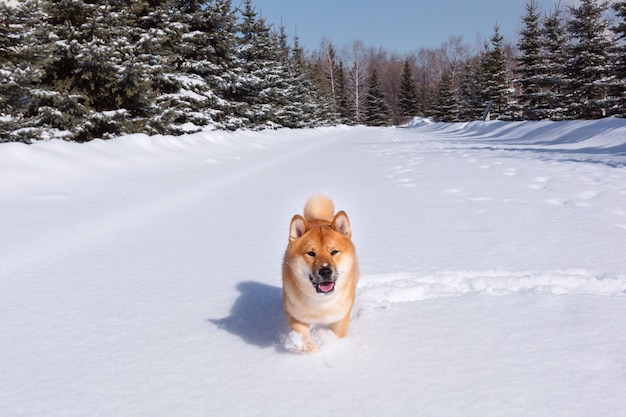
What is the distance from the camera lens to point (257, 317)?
2396 millimetres

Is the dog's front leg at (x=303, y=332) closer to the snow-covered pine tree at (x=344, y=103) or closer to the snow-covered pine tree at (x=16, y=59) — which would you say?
the snow-covered pine tree at (x=16, y=59)

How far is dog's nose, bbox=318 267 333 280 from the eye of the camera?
187 centimetres

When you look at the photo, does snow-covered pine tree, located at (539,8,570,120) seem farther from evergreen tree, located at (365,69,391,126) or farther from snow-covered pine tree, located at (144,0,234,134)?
evergreen tree, located at (365,69,391,126)

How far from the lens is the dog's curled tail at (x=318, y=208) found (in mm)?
2787

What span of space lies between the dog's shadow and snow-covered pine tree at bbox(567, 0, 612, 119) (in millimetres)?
26653

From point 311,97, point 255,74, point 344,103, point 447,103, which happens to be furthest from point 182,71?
point 344,103

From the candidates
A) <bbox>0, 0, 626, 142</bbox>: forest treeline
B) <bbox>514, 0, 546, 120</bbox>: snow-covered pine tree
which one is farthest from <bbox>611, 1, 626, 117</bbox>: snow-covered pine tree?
<bbox>514, 0, 546, 120</bbox>: snow-covered pine tree

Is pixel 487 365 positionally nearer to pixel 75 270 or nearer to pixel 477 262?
pixel 477 262

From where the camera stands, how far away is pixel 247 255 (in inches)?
138

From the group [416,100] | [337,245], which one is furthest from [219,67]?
[416,100]

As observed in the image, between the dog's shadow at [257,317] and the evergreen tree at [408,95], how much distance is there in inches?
2808

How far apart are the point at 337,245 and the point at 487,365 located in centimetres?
88

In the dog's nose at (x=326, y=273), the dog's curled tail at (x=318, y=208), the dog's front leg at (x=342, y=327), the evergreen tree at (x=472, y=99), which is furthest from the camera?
the evergreen tree at (x=472, y=99)

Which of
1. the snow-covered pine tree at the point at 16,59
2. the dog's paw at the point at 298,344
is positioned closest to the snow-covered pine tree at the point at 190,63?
the snow-covered pine tree at the point at 16,59
